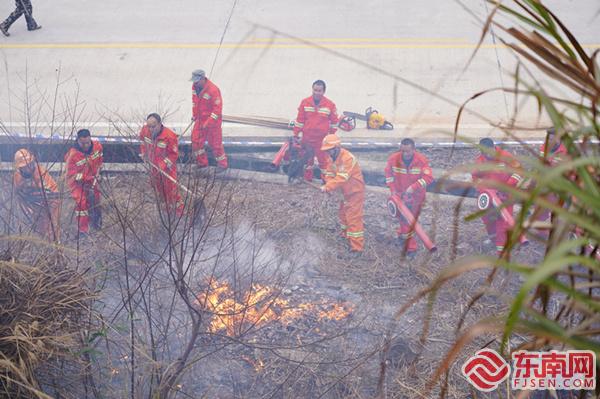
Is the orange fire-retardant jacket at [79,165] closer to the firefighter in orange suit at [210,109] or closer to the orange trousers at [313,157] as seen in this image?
the firefighter in orange suit at [210,109]

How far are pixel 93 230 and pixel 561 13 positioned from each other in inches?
453

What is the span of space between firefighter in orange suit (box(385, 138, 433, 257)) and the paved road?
2.90 meters

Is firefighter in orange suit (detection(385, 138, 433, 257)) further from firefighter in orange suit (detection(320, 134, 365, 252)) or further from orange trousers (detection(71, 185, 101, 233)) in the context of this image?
orange trousers (detection(71, 185, 101, 233))

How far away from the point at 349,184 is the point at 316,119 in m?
1.76

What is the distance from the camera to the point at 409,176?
8.84 meters

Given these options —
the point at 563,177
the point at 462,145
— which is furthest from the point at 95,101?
the point at 563,177

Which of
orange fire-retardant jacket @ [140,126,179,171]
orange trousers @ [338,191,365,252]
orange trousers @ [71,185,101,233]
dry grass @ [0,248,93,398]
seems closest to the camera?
dry grass @ [0,248,93,398]

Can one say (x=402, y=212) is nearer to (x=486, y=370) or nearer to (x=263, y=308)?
(x=263, y=308)

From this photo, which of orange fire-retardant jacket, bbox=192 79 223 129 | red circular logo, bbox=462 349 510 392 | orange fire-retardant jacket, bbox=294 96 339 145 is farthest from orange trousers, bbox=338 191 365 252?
red circular logo, bbox=462 349 510 392

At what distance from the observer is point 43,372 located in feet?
14.3

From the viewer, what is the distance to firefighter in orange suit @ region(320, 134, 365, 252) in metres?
8.77

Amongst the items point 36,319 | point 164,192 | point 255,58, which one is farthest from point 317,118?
point 36,319

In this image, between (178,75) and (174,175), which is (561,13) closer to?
(178,75)

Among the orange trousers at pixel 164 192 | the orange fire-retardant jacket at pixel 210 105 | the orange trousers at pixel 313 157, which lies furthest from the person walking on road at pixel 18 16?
the orange trousers at pixel 164 192
